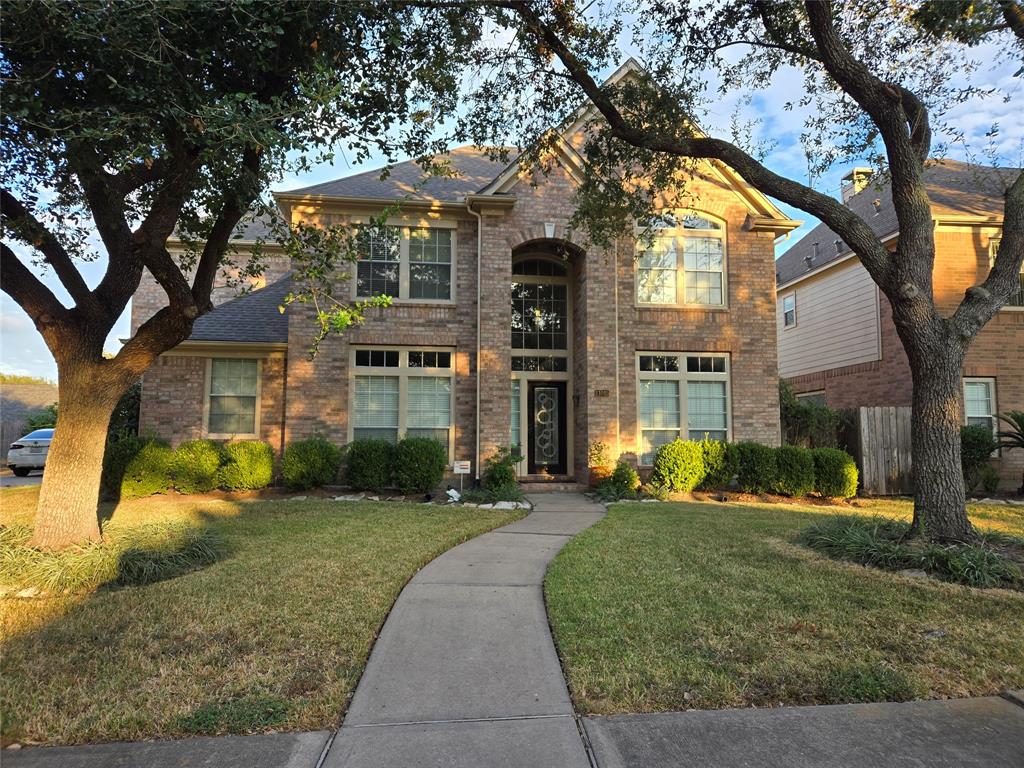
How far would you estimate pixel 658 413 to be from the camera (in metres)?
13.0

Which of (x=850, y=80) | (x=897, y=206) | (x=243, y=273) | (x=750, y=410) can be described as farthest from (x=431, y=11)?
(x=750, y=410)

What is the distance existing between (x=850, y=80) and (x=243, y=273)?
851 cm

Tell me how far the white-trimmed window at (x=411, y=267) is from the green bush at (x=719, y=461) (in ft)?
20.9

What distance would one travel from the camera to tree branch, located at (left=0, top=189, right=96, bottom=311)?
5789 millimetres

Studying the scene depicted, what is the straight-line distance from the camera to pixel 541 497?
11719mm

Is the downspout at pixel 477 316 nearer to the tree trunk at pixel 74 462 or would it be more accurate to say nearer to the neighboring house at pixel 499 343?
the neighboring house at pixel 499 343

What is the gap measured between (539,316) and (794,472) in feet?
21.5

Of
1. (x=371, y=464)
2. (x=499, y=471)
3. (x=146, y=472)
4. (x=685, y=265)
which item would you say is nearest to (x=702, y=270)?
(x=685, y=265)

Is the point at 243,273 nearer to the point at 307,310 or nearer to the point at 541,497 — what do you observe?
the point at 307,310

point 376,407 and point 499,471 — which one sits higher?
point 376,407

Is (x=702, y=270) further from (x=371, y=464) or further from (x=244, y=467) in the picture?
(x=244, y=467)

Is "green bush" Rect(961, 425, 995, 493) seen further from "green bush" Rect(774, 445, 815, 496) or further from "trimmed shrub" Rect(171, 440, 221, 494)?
"trimmed shrub" Rect(171, 440, 221, 494)

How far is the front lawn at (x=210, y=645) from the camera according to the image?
2.93m

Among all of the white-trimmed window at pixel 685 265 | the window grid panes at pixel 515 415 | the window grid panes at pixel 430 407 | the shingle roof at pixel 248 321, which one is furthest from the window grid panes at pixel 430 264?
the white-trimmed window at pixel 685 265
